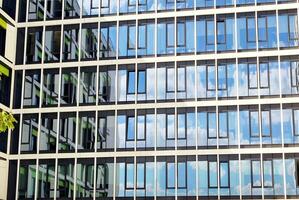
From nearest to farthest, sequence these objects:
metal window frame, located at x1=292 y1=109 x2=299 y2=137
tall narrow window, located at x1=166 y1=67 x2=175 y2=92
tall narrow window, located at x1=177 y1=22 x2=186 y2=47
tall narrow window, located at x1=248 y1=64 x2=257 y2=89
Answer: metal window frame, located at x1=292 y1=109 x2=299 y2=137 → tall narrow window, located at x1=248 y1=64 x2=257 y2=89 → tall narrow window, located at x1=166 y1=67 x2=175 y2=92 → tall narrow window, located at x1=177 y1=22 x2=186 y2=47

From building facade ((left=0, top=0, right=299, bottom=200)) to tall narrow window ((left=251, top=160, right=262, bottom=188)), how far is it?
83mm

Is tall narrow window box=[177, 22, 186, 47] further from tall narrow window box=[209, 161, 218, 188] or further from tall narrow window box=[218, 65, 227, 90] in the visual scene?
tall narrow window box=[209, 161, 218, 188]

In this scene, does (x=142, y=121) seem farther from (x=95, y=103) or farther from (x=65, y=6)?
(x=65, y=6)

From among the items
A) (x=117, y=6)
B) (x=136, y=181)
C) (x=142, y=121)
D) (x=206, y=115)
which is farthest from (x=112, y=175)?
(x=117, y=6)

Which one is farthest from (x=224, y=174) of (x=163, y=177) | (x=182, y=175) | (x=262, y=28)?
(x=262, y=28)

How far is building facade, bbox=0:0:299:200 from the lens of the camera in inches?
1368

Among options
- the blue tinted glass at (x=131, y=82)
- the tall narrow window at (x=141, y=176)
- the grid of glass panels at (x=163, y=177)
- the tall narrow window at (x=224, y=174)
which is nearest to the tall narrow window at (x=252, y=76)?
the grid of glass panels at (x=163, y=177)

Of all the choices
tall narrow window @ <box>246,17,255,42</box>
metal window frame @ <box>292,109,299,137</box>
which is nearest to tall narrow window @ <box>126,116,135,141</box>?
tall narrow window @ <box>246,17,255,42</box>

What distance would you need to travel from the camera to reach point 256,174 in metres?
34.3

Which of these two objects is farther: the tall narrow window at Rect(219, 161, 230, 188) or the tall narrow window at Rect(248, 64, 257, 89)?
the tall narrow window at Rect(248, 64, 257, 89)

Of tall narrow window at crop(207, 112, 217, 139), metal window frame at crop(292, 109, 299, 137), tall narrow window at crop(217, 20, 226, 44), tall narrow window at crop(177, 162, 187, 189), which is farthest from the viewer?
tall narrow window at crop(217, 20, 226, 44)

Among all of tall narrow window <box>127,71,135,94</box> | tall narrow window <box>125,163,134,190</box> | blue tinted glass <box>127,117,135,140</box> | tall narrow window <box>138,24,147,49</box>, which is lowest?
tall narrow window <box>125,163,134,190</box>

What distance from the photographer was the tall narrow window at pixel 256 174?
34094mm

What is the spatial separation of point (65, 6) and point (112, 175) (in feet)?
39.5
